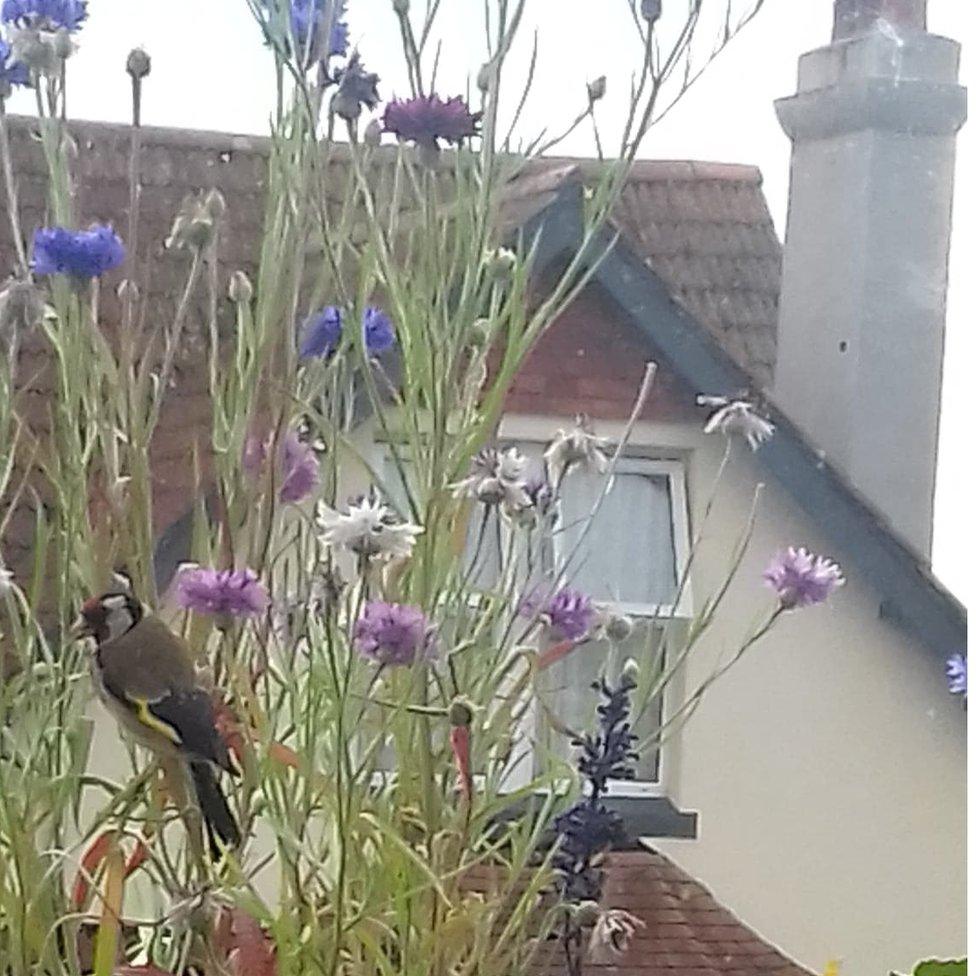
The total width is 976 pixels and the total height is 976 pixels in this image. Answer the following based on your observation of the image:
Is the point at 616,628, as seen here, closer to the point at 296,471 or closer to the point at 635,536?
the point at 296,471

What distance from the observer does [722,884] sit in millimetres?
1251

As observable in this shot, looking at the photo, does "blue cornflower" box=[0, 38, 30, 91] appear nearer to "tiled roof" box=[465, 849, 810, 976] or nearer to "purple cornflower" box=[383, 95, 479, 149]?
"purple cornflower" box=[383, 95, 479, 149]

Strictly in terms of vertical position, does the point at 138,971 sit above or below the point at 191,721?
below

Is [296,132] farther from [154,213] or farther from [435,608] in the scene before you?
[154,213]

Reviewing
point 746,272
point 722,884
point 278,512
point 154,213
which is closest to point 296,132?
point 278,512

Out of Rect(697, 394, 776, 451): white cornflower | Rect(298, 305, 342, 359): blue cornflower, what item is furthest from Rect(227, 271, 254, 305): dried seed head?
Rect(697, 394, 776, 451): white cornflower

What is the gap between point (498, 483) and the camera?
2.87 feet

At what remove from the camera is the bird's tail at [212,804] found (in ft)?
2.93

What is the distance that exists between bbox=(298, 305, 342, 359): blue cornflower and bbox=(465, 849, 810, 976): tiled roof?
1.36 ft

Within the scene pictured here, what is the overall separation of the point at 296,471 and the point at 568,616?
158 millimetres

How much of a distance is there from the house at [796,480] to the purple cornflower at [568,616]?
0.25 m

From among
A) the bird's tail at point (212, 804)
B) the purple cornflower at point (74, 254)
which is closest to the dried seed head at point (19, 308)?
the purple cornflower at point (74, 254)

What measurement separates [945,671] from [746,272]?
0.31 metres

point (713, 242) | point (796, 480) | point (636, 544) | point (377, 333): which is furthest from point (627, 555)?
point (377, 333)
